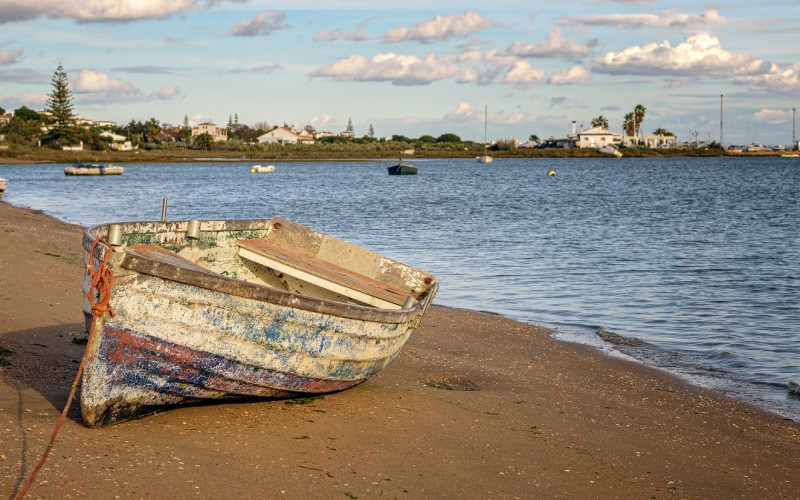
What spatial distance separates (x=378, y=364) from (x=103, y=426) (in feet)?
8.96

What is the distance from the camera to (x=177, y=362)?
22.0 feet

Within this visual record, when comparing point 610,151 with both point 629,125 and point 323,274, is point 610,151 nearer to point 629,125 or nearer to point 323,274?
point 629,125

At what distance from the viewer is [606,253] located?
25578 mm

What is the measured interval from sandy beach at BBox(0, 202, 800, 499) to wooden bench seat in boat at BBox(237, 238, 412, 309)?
92cm

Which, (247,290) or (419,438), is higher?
(247,290)

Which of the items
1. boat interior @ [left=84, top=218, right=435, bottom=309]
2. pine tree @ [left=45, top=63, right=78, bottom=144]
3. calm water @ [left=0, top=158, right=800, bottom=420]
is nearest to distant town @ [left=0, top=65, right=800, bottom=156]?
pine tree @ [left=45, top=63, right=78, bottom=144]

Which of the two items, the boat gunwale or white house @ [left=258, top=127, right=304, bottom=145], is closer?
the boat gunwale

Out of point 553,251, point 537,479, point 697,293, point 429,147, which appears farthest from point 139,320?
point 429,147

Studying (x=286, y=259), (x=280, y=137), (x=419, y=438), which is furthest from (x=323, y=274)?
(x=280, y=137)

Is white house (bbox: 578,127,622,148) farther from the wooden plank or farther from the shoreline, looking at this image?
the wooden plank

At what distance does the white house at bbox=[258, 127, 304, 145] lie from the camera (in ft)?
611

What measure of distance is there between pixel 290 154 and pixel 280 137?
30.6 meters

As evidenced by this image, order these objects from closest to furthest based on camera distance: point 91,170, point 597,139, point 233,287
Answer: point 233,287 < point 91,170 < point 597,139

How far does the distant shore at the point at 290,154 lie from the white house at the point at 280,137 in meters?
18.3
